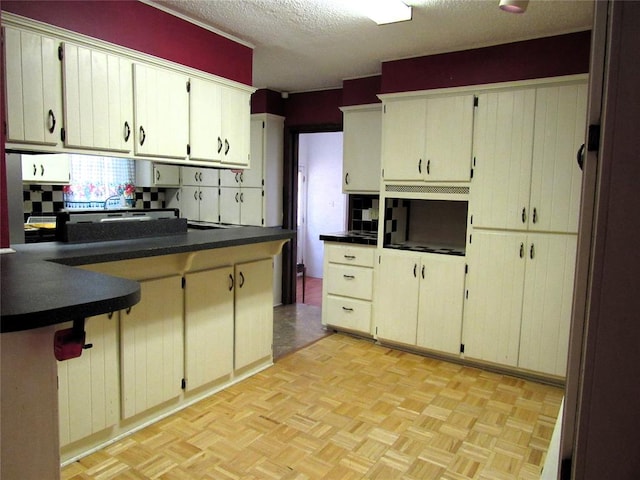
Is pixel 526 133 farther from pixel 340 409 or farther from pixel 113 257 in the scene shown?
pixel 113 257

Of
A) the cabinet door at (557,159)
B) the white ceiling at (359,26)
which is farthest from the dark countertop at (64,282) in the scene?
the cabinet door at (557,159)

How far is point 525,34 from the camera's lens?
3088mm

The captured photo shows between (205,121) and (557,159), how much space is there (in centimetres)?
243

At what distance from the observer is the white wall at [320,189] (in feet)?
22.0

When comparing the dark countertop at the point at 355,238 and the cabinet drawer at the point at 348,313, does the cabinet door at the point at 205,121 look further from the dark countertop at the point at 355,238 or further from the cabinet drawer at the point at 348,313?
the cabinet drawer at the point at 348,313

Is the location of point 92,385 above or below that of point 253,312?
below

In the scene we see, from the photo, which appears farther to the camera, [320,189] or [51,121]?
[320,189]

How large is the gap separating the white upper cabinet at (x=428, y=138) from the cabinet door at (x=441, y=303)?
2.21 ft

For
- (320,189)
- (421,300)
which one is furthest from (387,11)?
(320,189)

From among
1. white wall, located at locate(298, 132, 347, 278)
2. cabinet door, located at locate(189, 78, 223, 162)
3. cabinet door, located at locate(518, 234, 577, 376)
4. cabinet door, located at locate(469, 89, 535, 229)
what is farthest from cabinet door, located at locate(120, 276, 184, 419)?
white wall, located at locate(298, 132, 347, 278)

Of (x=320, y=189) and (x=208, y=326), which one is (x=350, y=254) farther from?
(x=320, y=189)

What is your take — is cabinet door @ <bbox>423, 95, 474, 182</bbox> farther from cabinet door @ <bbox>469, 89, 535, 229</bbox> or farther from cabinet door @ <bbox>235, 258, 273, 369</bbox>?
cabinet door @ <bbox>235, 258, 273, 369</bbox>

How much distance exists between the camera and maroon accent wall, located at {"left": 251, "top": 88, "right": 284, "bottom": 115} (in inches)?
193

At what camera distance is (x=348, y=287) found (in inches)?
160
